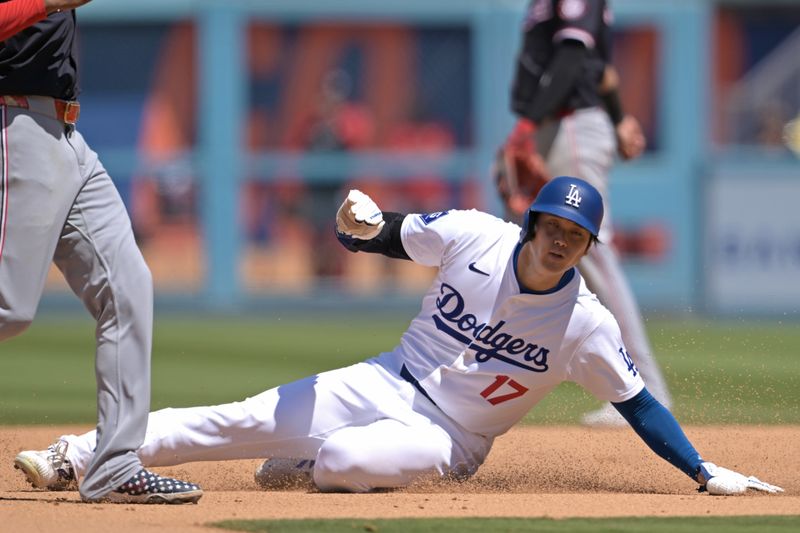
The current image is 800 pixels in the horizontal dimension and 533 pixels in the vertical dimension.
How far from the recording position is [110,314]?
507cm

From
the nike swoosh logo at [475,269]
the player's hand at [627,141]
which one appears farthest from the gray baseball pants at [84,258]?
the player's hand at [627,141]

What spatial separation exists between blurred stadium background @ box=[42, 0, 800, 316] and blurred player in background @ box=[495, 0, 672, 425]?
309 inches

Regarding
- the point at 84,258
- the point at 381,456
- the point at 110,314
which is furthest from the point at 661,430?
the point at 84,258

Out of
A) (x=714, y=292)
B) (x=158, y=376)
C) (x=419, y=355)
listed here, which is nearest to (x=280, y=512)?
(x=419, y=355)

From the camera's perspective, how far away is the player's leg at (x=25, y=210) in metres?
4.89

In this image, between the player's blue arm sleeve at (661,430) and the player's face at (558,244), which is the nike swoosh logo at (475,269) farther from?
the player's blue arm sleeve at (661,430)

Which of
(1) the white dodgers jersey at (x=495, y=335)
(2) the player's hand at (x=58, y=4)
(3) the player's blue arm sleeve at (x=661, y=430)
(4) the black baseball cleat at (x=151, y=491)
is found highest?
(2) the player's hand at (x=58, y=4)

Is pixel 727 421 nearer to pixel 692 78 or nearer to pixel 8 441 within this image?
pixel 8 441

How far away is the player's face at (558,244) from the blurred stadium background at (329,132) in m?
10.4

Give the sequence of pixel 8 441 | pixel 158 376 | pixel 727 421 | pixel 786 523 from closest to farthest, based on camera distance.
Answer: pixel 786 523
pixel 8 441
pixel 727 421
pixel 158 376

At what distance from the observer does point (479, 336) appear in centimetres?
566

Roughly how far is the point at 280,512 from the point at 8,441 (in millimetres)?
2234

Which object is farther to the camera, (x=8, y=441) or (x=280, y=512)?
(x=8, y=441)

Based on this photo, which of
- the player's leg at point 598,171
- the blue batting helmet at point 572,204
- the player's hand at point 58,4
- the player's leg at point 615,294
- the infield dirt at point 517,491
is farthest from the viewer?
the player's leg at point 598,171
